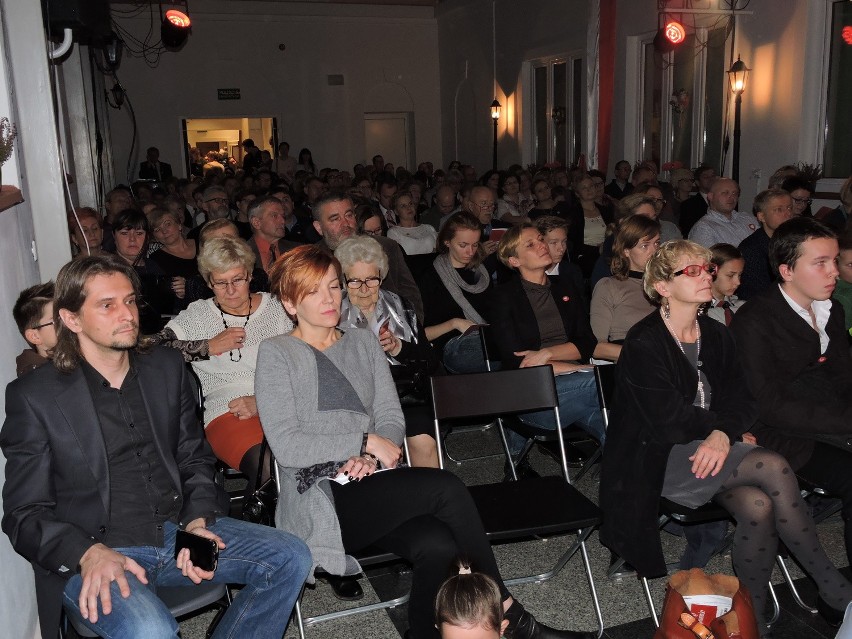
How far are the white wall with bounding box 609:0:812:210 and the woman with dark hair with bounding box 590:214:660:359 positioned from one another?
6244 mm

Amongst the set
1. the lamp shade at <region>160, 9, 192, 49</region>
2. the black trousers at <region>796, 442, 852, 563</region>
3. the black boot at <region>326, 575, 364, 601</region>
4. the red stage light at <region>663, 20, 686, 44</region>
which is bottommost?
the black boot at <region>326, 575, 364, 601</region>

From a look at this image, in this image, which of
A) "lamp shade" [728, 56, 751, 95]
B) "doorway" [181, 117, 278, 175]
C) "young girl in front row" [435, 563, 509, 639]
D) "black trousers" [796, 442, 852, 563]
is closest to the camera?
"young girl in front row" [435, 563, 509, 639]

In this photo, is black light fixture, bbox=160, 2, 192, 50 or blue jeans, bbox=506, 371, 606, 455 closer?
blue jeans, bbox=506, 371, 606, 455

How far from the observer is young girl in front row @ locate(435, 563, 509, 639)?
81.4 inches

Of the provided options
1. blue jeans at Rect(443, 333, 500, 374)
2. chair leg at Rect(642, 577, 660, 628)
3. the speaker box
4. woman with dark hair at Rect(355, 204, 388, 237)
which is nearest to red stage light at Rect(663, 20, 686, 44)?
woman with dark hair at Rect(355, 204, 388, 237)

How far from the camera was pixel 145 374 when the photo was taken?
2457 mm

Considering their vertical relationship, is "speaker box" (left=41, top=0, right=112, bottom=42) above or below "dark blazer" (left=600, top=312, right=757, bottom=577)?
above

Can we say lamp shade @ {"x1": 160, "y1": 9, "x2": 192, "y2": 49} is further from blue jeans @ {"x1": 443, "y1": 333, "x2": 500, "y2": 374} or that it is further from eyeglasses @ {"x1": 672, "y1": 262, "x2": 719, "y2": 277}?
eyeglasses @ {"x1": 672, "y1": 262, "x2": 719, "y2": 277}

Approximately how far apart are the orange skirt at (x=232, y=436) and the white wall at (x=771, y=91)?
8085 mm

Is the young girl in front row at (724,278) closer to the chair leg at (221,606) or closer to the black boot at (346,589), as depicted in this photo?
the black boot at (346,589)

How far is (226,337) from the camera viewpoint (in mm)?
3355

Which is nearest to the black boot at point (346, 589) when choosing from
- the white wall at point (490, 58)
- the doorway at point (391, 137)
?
the white wall at point (490, 58)

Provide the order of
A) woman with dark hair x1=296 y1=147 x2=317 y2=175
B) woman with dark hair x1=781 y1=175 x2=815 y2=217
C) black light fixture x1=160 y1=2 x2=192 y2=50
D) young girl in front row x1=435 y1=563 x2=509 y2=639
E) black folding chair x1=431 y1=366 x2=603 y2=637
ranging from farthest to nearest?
woman with dark hair x1=296 y1=147 x2=317 y2=175
black light fixture x1=160 y1=2 x2=192 y2=50
woman with dark hair x1=781 y1=175 x2=815 y2=217
black folding chair x1=431 y1=366 x2=603 y2=637
young girl in front row x1=435 y1=563 x2=509 y2=639

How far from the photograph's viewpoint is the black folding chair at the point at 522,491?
8.90ft
